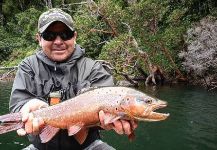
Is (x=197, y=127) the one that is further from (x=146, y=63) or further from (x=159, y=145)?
(x=146, y=63)

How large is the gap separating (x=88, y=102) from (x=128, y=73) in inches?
922

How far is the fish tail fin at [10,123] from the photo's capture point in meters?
3.43

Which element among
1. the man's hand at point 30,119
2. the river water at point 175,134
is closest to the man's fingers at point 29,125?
the man's hand at point 30,119

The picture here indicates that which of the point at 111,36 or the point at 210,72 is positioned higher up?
the point at 111,36

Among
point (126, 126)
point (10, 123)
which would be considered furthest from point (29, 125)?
point (126, 126)

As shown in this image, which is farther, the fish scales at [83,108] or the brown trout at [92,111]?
the fish scales at [83,108]

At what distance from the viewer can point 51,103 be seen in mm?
3797

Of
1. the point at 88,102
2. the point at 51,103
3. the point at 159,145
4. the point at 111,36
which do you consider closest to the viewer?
the point at 88,102

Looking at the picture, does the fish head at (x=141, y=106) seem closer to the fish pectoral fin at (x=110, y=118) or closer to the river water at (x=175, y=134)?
the fish pectoral fin at (x=110, y=118)

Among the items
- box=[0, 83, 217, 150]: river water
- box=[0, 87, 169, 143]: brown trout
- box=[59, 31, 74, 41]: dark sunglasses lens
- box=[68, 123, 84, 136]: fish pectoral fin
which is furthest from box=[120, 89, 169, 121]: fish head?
box=[0, 83, 217, 150]: river water

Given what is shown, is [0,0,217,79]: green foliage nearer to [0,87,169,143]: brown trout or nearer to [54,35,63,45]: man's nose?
[54,35,63,45]: man's nose

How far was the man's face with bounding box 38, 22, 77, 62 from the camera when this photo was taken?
3902mm

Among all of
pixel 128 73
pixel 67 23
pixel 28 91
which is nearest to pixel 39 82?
pixel 28 91

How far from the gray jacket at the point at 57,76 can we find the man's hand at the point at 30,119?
0.27 m
